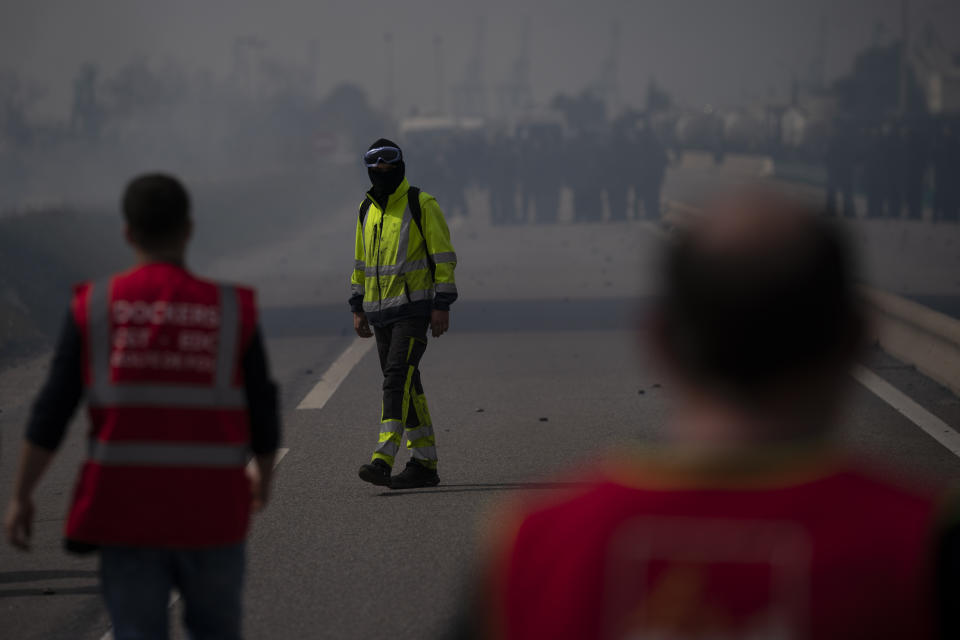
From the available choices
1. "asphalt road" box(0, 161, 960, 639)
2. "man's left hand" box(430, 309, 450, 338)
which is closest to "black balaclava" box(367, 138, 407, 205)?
"man's left hand" box(430, 309, 450, 338)

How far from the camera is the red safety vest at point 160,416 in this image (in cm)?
328

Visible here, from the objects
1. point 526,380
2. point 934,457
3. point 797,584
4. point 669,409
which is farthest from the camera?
point 526,380

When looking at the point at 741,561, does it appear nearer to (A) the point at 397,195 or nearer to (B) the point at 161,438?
(B) the point at 161,438

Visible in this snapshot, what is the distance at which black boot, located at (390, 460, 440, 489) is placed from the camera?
313 inches

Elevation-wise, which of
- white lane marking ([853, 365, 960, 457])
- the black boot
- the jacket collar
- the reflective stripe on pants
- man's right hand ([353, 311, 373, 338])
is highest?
the jacket collar

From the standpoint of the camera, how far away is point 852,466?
5.71 feet

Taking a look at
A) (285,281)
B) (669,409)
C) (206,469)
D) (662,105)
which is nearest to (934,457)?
(669,409)

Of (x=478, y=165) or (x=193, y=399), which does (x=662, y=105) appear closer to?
(x=478, y=165)

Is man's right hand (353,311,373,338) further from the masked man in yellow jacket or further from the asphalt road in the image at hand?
the asphalt road

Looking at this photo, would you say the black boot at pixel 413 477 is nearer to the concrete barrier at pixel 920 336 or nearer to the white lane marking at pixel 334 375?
the white lane marking at pixel 334 375

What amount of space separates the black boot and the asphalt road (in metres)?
0.06

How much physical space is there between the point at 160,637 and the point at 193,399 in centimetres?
53

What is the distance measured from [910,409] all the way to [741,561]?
8.96 m

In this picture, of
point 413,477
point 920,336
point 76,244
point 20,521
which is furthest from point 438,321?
point 76,244
